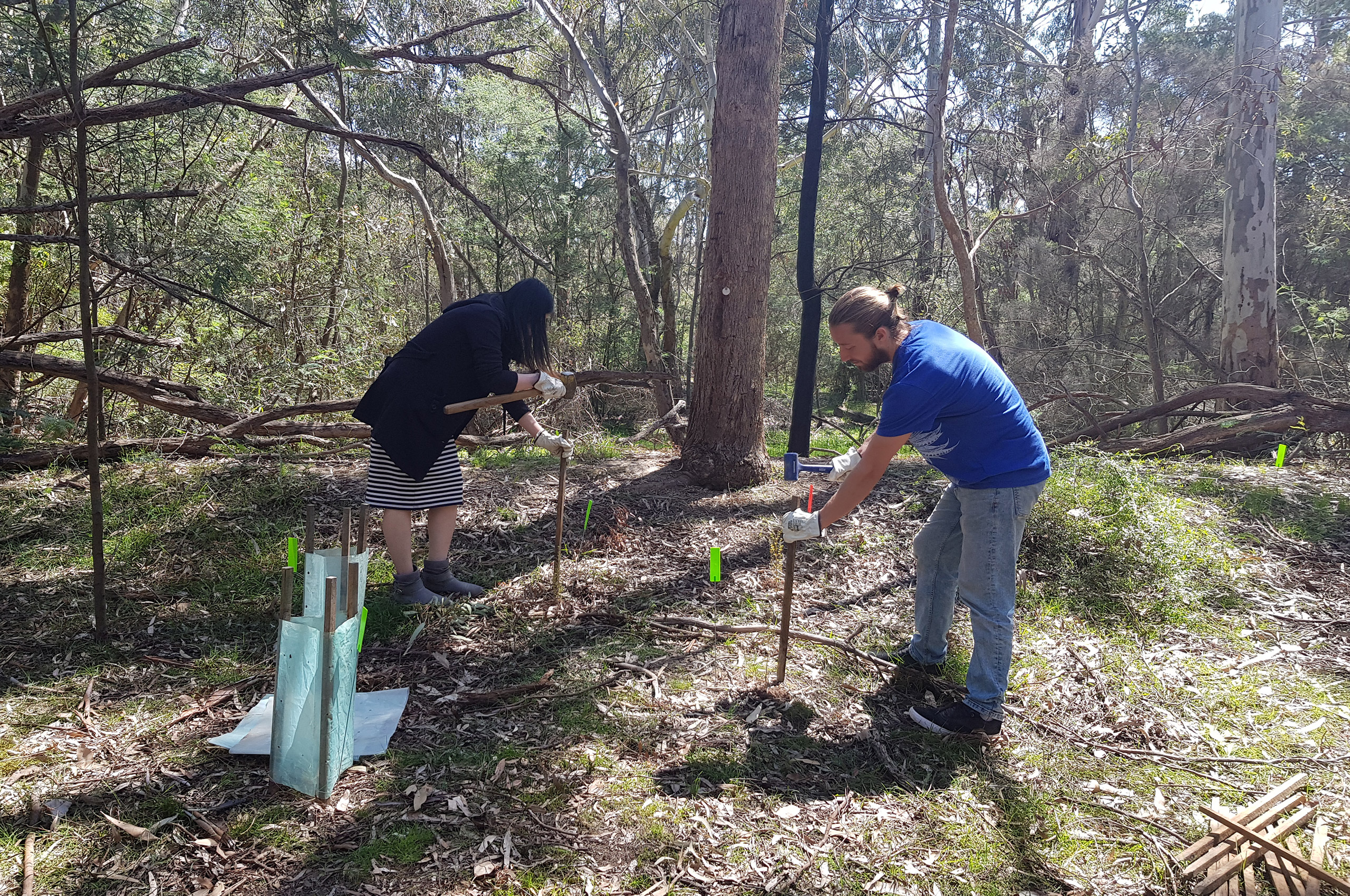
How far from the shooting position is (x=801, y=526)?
9.61 feet

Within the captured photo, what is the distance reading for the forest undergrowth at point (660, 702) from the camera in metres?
2.19

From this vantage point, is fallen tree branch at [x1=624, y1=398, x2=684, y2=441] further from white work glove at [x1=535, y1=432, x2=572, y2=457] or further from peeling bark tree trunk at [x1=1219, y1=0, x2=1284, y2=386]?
peeling bark tree trunk at [x1=1219, y1=0, x2=1284, y2=386]

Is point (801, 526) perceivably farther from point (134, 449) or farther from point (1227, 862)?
point (134, 449)

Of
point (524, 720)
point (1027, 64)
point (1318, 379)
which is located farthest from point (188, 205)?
point (1318, 379)

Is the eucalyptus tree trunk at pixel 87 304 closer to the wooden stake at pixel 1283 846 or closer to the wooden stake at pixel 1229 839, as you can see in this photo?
the wooden stake at pixel 1229 839

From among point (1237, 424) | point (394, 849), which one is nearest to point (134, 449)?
point (394, 849)

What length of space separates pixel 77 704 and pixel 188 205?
20.5 ft

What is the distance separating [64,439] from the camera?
5.62 meters

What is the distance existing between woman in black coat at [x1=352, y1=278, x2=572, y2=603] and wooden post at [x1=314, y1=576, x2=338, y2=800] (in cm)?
137

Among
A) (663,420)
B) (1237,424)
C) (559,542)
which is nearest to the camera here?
(559,542)

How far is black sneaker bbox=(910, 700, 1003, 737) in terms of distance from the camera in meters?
2.86

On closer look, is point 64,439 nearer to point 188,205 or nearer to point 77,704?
point 188,205

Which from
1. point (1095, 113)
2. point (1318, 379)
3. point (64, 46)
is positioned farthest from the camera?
point (1095, 113)

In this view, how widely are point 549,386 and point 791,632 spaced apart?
1795 mm
